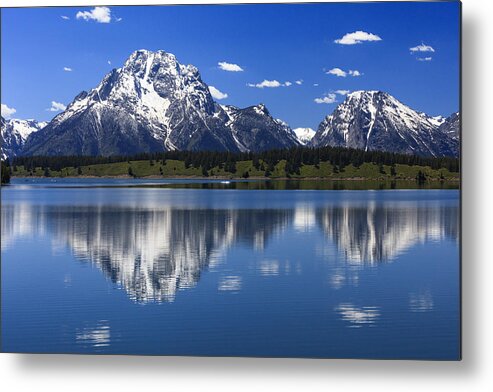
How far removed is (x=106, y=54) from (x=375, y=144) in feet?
54.7

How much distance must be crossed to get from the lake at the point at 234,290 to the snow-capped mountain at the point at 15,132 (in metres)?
3.01

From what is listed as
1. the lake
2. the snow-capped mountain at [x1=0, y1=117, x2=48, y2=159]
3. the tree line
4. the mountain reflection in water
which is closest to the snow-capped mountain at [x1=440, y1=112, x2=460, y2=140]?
the tree line

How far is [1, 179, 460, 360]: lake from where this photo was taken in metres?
13.2

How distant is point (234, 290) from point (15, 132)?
8.88 m

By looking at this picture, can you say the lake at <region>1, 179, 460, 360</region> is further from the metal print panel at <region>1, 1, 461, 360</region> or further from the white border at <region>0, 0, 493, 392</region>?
the white border at <region>0, 0, 493, 392</region>

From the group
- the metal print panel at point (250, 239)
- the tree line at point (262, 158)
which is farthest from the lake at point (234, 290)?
the tree line at point (262, 158)

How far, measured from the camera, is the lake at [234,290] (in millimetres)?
Result: 13227

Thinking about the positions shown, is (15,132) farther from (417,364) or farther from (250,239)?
(417,364)

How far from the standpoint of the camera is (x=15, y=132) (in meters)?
20.6

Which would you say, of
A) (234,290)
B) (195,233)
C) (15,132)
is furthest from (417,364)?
(195,233)

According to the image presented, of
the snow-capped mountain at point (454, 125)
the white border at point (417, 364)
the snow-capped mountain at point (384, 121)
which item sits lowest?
the white border at point (417, 364)

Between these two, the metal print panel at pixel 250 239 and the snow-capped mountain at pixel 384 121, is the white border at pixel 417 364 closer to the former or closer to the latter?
the metal print panel at pixel 250 239

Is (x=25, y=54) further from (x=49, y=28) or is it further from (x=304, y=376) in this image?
(x=304, y=376)

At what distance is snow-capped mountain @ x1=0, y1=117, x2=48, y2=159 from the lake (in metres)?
3.01
